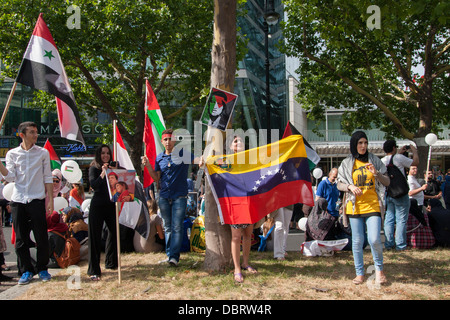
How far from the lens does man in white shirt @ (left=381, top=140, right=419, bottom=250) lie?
6578 mm

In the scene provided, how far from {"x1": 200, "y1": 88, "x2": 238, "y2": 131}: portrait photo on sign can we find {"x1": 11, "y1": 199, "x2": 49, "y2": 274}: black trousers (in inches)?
95.6

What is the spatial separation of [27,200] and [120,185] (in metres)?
1.17

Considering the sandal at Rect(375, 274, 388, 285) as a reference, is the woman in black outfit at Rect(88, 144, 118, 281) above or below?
above

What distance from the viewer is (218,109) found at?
5141 millimetres

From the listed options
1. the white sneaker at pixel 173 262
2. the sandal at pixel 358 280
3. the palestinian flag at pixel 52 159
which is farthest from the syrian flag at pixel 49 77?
the palestinian flag at pixel 52 159

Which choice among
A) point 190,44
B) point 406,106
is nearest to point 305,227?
point 190,44

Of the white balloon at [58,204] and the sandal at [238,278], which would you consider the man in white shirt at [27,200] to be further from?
the sandal at [238,278]

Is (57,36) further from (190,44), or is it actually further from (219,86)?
(219,86)

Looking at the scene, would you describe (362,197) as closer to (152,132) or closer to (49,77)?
(152,132)

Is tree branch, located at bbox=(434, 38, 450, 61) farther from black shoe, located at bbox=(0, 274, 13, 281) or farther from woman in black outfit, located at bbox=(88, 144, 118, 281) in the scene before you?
black shoe, located at bbox=(0, 274, 13, 281)

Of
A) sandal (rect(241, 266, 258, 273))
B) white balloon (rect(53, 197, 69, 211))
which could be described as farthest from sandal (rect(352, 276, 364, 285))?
white balloon (rect(53, 197, 69, 211))

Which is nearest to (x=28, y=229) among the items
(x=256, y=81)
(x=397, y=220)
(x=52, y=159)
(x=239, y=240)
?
(x=239, y=240)

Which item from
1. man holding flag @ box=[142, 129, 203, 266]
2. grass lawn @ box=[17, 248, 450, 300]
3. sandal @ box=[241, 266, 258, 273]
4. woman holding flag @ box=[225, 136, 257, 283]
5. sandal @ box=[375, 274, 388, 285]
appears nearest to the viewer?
grass lawn @ box=[17, 248, 450, 300]

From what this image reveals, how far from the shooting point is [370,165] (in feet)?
15.3
